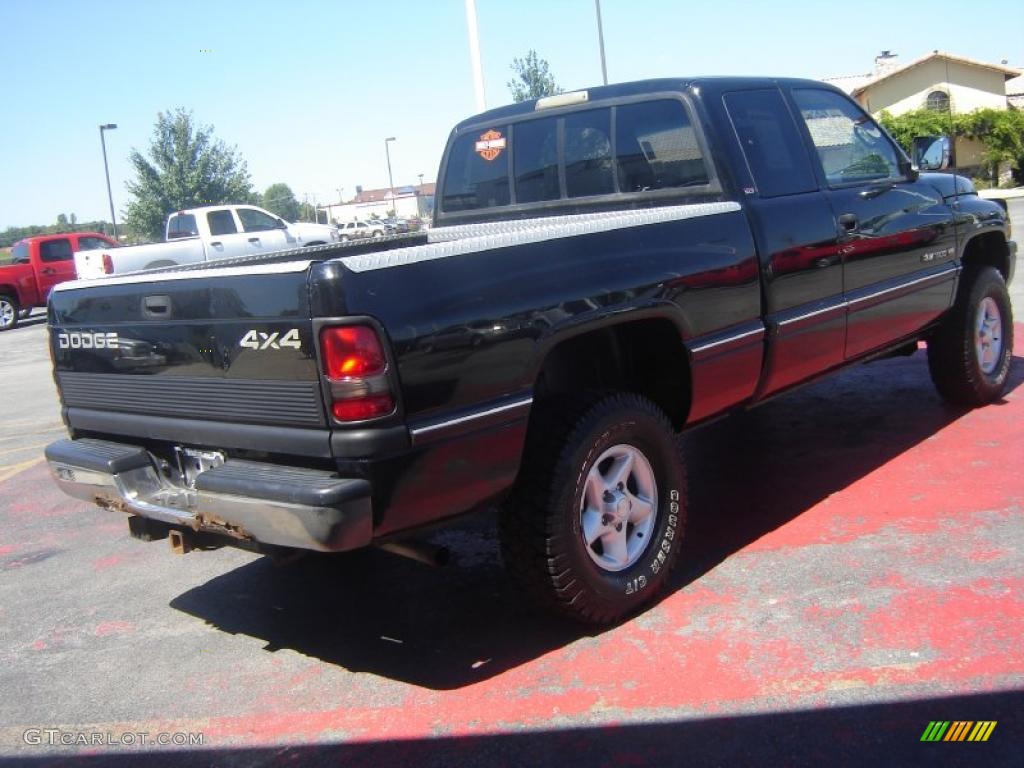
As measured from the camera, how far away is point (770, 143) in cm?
470

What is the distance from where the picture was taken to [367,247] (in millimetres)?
4801

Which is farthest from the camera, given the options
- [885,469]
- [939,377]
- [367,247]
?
[939,377]

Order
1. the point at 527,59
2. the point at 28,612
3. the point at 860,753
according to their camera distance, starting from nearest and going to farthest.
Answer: the point at 860,753
the point at 28,612
the point at 527,59

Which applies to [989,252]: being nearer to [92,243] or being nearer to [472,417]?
[472,417]

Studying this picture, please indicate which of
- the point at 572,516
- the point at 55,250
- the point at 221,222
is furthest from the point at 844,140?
the point at 55,250

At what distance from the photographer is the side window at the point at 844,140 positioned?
503 cm

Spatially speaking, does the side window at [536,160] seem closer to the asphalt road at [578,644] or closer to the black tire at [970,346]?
the asphalt road at [578,644]

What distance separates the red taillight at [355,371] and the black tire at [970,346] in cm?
432

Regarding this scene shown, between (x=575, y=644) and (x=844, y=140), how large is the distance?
315 centimetres

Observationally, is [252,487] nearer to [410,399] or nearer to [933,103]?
[410,399]

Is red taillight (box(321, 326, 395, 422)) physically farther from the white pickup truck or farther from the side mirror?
the white pickup truck

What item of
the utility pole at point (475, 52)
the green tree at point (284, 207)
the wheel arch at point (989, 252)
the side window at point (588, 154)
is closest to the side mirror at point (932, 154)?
the wheel arch at point (989, 252)

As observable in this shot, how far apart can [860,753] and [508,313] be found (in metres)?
1.69

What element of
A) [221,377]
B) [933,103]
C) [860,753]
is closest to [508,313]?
[221,377]
